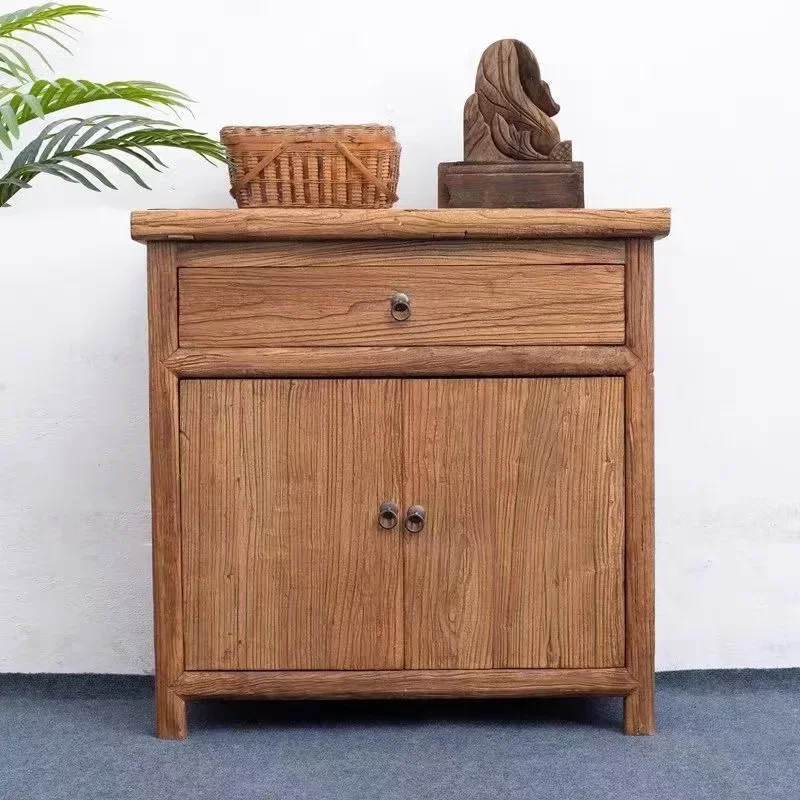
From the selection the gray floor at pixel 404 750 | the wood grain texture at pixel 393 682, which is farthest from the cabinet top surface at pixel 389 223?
the gray floor at pixel 404 750

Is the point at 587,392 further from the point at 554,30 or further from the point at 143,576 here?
the point at 143,576

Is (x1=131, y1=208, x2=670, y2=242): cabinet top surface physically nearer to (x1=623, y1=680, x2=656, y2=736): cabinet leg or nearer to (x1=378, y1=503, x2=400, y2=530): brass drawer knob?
(x1=378, y1=503, x2=400, y2=530): brass drawer knob

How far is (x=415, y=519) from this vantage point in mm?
1736

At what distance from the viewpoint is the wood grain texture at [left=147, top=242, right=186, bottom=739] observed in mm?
1717

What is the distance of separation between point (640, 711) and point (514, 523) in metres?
0.41

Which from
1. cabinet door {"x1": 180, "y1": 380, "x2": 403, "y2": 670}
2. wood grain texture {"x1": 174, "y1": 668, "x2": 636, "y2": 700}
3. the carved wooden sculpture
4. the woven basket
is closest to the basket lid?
the woven basket

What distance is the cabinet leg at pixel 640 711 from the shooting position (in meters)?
1.78

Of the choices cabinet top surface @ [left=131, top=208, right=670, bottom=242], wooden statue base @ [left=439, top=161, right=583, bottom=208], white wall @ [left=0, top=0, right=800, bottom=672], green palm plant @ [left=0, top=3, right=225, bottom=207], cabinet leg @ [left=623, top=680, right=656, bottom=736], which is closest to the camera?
green palm plant @ [left=0, top=3, right=225, bottom=207]

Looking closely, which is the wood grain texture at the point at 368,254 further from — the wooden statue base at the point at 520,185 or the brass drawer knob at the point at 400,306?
the wooden statue base at the point at 520,185

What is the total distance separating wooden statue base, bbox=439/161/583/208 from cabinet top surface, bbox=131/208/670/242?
20 centimetres

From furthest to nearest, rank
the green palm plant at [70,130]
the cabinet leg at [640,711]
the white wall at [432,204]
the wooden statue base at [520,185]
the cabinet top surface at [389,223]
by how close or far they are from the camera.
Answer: the white wall at [432,204], the wooden statue base at [520,185], the cabinet leg at [640,711], the cabinet top surface at [389,223], the green palm plant at [70,130]

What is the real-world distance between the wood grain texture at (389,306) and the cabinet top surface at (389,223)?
2.5 inches

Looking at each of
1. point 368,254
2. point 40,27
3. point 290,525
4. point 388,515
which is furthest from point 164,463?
point 40,27

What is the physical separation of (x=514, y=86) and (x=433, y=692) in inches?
45.2
